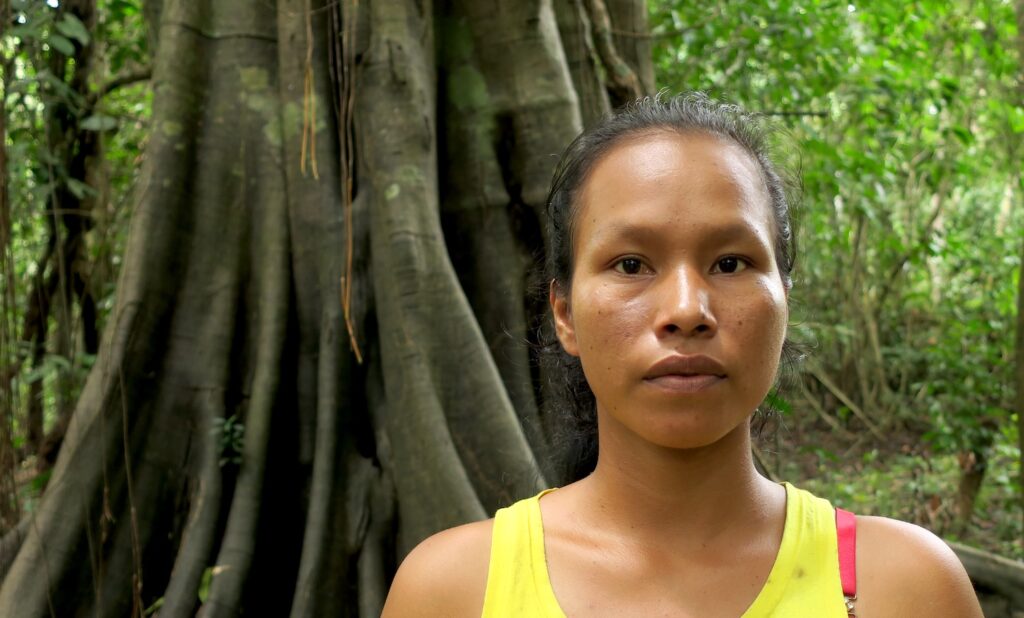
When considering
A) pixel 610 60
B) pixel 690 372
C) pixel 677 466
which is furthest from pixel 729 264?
pixel 610 60

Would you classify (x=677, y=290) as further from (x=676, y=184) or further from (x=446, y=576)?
(x=446, y=576)

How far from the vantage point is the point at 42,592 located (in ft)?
10.5

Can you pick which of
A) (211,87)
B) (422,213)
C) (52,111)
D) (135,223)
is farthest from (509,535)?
(52,111)

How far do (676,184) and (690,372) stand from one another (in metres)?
0.32

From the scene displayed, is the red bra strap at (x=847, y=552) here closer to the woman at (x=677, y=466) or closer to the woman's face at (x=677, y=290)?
the woman at (x=677, y=466)

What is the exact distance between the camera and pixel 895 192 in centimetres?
955

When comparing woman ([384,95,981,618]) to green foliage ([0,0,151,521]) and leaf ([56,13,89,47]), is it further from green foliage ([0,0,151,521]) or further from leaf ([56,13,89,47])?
green foliage ([0,0,151,521])

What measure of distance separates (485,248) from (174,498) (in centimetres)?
129

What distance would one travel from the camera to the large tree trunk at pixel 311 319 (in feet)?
10.6

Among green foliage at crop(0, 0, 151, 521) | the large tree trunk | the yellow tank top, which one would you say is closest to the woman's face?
the yellow tank top

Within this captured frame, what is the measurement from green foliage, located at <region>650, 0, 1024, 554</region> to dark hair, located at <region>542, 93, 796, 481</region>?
0.79 meters

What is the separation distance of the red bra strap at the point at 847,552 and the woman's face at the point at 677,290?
0.22 m

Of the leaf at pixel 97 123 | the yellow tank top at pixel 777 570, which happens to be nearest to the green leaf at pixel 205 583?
the yellow tank top at pixel 777 570

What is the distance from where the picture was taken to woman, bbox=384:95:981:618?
1.64 m
